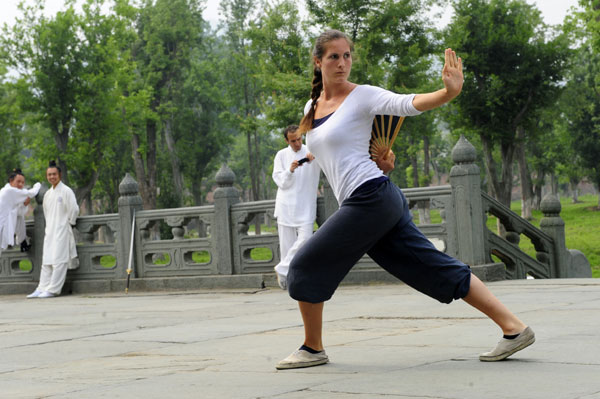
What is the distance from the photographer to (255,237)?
1217cm

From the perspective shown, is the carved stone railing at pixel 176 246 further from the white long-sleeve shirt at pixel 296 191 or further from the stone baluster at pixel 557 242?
the stone baluster at pixel 557 242

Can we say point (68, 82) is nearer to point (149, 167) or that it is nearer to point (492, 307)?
point (149, 167)

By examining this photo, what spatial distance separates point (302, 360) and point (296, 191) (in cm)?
624

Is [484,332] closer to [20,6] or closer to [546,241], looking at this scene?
[546,241]

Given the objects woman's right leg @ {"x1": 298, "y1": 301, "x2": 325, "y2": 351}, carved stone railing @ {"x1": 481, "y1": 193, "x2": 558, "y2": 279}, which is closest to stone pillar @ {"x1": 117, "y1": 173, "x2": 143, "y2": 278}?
carved stone railing @ {"x1": 481, "y1": 193, "x2": 558, "y2": 279}

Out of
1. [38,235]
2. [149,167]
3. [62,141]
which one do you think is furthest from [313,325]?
[149,167]

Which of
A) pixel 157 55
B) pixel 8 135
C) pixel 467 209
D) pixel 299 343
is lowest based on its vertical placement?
pixel 299 343

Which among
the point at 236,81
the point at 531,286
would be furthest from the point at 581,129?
the point at 531,286

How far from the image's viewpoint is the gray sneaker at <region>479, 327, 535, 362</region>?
4.15 metres

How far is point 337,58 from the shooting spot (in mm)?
4305

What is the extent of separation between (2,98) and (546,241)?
3482cm

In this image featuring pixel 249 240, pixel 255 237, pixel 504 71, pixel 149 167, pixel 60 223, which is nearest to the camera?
pixel 255 237

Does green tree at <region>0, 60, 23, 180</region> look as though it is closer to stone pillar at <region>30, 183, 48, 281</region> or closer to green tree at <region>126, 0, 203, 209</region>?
green tree at <region>126, 0, 203, 209</region>

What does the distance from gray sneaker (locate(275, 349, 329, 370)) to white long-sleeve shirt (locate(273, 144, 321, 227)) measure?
5994 millimetres
